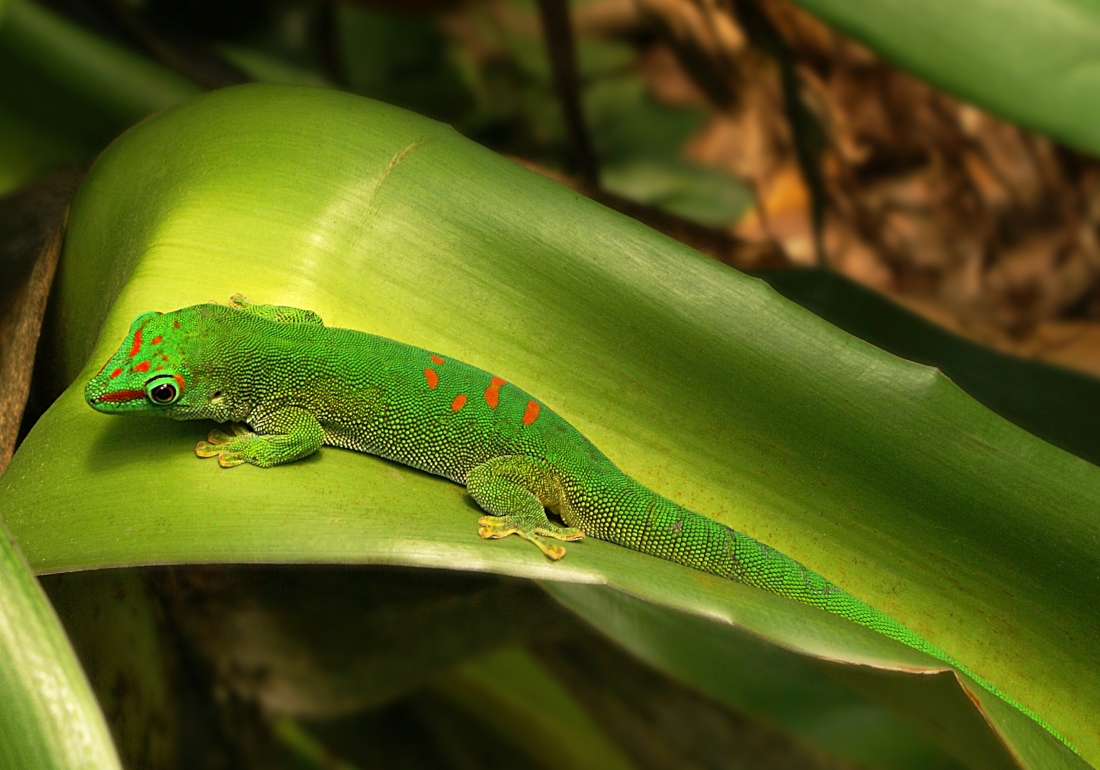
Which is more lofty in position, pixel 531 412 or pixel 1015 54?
pixel 1015 54

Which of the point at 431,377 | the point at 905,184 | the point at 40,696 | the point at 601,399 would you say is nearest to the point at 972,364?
the point at 601,399

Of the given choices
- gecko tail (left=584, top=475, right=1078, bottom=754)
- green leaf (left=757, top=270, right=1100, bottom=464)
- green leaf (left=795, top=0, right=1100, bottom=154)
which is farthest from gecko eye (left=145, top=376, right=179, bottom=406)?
green leaf (left=795, top=0, right=1100, bottom=154)

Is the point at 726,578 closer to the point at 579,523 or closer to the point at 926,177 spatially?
the point at 579,523

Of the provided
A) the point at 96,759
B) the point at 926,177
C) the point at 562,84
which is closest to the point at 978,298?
the point at 926,177

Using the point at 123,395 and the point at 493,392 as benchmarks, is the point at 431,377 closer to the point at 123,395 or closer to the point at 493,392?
the point at 493,392

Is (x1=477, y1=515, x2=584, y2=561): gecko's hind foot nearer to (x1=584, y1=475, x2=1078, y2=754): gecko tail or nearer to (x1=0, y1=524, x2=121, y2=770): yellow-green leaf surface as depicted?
(x1=584, y1=475, x2=1078, y2=754): gecko tail

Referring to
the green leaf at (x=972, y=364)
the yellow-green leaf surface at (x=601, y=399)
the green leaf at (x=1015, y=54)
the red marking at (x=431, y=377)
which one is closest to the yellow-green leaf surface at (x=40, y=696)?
Result: the yellow-green leaf surface at (x=601, y=399)
